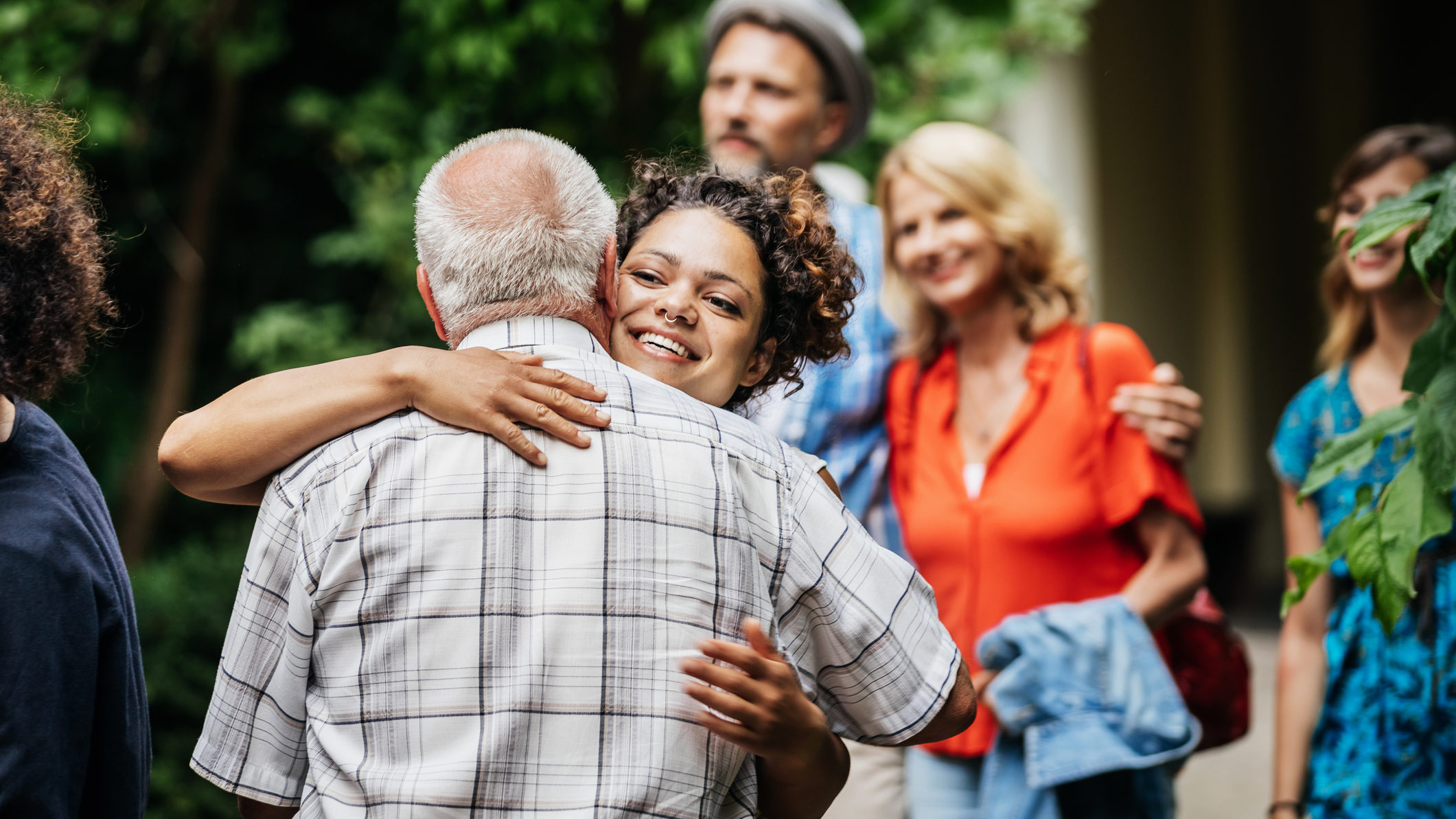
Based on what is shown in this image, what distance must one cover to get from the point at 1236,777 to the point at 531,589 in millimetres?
5249

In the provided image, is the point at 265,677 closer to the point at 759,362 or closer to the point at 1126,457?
the point at 759,362

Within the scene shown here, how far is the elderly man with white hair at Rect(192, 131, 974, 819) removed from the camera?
1.45 metres

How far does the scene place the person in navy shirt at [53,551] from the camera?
1.53m

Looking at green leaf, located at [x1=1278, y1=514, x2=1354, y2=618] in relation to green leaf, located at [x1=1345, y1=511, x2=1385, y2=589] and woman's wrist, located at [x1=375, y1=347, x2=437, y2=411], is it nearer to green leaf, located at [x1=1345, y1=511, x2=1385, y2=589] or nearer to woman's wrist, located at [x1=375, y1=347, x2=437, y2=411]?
green leaf, located at [x1=1345, y1=511, x2=1385, y2=589]

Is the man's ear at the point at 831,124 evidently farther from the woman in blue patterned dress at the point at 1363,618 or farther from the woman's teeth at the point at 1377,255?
the woman's teeth at the point at 1377,255

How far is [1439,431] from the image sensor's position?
1.84 meters

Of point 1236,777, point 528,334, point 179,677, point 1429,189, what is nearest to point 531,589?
point 528,334

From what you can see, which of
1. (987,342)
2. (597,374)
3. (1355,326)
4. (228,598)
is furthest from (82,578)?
(228,598)

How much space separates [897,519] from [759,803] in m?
1.39

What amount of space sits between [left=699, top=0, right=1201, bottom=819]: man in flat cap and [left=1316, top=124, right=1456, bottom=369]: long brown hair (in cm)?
50

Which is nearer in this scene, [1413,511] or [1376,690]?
[1413,511]

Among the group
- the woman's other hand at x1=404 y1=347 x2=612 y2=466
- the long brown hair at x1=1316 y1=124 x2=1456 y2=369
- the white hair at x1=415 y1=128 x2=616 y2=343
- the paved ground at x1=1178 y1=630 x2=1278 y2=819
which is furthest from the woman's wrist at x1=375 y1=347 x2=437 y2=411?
the paved ground at x1=1178 y1=630 x2=1278 y2=819

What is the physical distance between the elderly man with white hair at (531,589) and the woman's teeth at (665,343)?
0.16 metres

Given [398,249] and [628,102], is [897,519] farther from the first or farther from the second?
[398,249]
